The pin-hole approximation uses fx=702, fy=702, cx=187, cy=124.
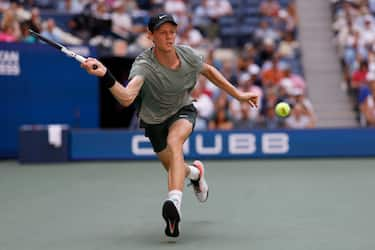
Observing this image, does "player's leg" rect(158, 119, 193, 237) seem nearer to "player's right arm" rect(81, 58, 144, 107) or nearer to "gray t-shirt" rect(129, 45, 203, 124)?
"gray t-shirt" rect(129, 45, 203, 124)

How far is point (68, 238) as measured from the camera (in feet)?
18.4

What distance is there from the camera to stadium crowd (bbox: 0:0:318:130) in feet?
43.3

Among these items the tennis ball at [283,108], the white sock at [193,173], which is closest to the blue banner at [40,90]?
the tennis ball at [283,108]

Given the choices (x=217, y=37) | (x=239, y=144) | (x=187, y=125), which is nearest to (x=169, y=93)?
(x=187, y=125)

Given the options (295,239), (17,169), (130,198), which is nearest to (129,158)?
(17,169)

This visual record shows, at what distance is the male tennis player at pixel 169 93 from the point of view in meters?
5.52

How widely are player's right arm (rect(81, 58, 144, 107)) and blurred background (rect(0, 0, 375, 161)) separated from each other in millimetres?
3557

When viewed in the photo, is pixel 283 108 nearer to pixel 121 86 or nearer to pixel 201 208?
pixel 201 208

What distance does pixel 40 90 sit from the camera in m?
12.4

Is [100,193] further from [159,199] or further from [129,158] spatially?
[129,158]

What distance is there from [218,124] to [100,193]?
5171mm

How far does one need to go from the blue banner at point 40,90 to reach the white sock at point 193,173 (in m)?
6.31

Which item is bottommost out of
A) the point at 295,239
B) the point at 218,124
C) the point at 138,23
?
the point at 295,239

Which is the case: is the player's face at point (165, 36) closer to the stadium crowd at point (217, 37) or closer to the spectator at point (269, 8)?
the stadium crowd at point (217, 37)
